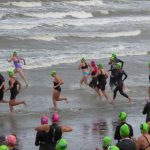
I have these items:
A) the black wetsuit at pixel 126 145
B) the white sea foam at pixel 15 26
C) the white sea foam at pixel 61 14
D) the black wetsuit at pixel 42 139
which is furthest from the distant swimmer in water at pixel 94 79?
the white sea foam at pixel 61 14

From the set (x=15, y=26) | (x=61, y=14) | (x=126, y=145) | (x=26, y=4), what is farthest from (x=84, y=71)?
(x=26, y=4)

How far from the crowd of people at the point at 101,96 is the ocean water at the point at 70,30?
19.4 feet

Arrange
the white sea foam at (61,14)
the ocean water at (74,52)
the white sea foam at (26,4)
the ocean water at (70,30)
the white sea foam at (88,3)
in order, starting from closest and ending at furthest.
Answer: the ocean water at (74,52), the ocean water at (70,30), the white sea foam at (61,14), the white sea foam at (26,4), the white sea foam at (88,3)

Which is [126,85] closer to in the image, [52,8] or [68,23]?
[68,23]

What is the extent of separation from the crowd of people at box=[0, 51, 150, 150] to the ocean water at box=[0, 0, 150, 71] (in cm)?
592

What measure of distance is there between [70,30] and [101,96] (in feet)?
65.7

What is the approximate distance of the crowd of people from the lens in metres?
10.5

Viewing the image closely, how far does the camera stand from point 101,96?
68.5 feet

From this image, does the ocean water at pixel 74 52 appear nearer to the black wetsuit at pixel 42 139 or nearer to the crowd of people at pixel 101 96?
the crowd of people at pixel 101 96

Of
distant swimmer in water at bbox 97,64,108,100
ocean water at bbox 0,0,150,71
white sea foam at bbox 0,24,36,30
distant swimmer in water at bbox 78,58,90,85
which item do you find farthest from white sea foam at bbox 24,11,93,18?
distant swimmer in water at bbox 97,64,108,100

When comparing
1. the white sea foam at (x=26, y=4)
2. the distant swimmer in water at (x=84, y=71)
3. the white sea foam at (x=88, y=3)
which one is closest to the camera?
the distant swimmer in water at (x=84, y=71)

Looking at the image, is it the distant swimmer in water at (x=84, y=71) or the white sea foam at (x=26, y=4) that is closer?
the distant swimmer in water at (x=84, y=71)

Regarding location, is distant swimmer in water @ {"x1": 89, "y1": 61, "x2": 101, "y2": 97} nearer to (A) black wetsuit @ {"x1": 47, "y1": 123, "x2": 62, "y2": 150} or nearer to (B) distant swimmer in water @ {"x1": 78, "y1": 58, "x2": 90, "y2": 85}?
(B) distant swimmer in water @ {"x1": 78, "y1": 58, "x2": 90, "y2": 85}

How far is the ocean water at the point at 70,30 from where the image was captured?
30.4 m
